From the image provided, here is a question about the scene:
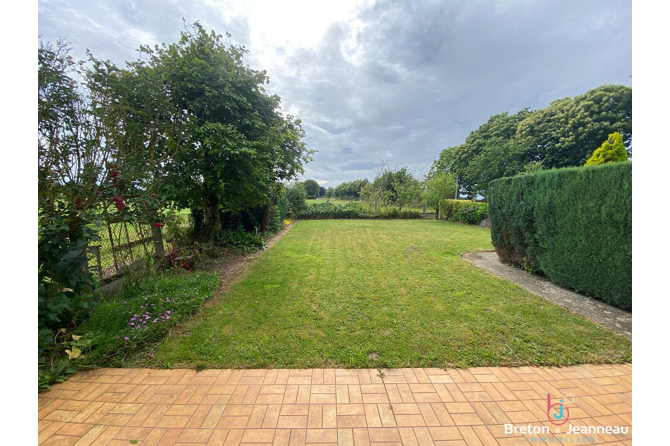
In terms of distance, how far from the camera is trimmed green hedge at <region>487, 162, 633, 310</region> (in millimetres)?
3123

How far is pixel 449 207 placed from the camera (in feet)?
53.7

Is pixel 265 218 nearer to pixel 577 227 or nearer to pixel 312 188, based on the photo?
pixel 577 227

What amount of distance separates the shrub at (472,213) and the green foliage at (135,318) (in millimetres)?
14371

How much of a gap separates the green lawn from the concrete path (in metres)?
0.22

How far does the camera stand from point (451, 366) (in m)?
2.21

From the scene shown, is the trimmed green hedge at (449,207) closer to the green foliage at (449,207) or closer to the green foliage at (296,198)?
the green foliage at (449,207)

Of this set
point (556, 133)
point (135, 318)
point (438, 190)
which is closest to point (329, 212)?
point (438, 190)

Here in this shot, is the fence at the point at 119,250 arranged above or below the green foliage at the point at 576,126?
below

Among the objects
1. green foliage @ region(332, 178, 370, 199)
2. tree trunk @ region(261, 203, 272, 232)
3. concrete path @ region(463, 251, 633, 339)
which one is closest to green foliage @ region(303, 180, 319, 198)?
green foliage @ region(332, 178, 370, 199)

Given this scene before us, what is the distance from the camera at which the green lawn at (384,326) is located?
7.61 ft

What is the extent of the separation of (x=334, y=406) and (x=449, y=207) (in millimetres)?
16777

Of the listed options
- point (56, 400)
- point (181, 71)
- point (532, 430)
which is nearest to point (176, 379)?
point (56, 400)

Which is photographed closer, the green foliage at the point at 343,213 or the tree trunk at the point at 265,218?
the tree trunk at the point at 265,218

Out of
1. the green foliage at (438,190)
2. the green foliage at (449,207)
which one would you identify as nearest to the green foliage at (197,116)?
the green foliage at (449,207)
